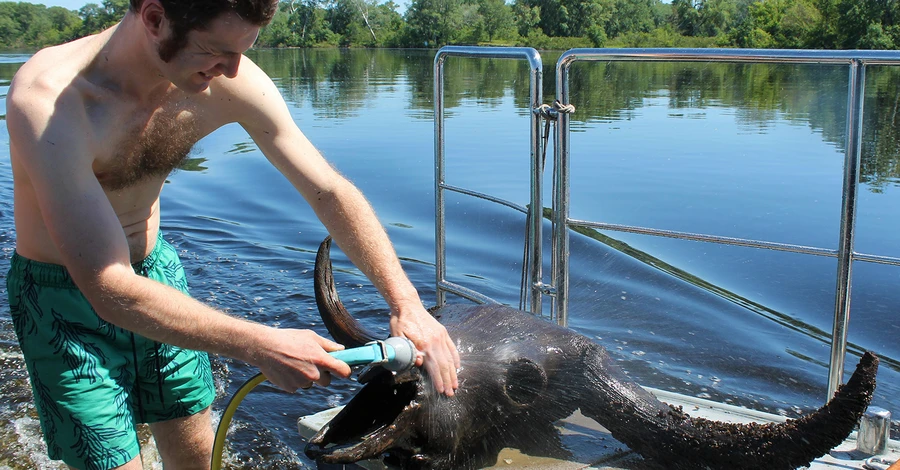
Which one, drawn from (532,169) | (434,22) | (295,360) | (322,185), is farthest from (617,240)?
(434,22)

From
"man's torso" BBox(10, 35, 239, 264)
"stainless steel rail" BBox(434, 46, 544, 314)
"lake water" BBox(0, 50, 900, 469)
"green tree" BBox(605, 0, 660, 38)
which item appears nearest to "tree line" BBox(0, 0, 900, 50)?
"green tree" BBox(605, 0, 660, 38)

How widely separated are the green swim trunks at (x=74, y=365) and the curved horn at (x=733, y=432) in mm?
1749

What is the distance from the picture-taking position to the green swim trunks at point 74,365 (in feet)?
9.14

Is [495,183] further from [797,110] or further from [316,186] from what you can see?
[797,110]

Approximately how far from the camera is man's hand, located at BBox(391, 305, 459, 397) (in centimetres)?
266

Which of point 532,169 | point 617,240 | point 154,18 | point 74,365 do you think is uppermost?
point 154,18

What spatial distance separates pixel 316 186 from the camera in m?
3.07

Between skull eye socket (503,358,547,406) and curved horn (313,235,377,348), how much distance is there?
0.61 metres

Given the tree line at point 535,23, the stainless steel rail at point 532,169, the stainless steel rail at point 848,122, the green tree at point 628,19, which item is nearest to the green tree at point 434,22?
the tree line at point 535,23

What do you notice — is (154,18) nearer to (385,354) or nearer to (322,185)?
(322,185)

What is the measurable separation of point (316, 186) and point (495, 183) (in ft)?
30.6

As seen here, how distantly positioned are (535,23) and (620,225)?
74.8 m

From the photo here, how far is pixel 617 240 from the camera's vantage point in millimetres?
→ 9531

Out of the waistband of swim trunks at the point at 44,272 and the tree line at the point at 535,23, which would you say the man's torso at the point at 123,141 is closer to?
the waistband of swim trunks at the point at 44,272
